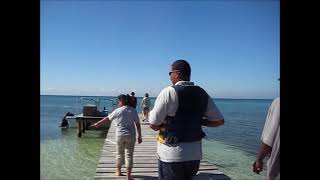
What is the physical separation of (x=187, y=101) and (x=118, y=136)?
3.38 meters

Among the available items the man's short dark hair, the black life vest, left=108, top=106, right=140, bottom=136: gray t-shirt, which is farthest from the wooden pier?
the man's short dark hair

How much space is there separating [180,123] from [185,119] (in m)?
0.06

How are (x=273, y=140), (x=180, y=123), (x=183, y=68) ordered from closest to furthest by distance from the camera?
(x=273, y=140), (x=180, y=123), (x=183, y=68)

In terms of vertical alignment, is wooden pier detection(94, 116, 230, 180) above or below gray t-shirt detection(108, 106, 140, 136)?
below

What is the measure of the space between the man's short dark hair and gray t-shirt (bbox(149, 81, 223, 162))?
80 millimetres

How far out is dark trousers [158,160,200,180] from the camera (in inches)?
131

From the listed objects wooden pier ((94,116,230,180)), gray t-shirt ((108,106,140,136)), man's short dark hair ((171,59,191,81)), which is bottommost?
wooden pier ((94,116,230,180))

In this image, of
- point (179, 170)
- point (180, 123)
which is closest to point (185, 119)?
point (180, 123)

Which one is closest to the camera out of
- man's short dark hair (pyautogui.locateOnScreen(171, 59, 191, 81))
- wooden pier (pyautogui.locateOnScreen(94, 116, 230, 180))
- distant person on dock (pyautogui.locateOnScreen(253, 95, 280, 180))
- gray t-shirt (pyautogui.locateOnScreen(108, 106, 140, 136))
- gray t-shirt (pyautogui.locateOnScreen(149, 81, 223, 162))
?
distant person on dock (pyautogui.locateOnScreen(253, 95, 280, 180))

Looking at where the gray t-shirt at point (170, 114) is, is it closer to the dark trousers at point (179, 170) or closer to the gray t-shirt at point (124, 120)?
the dark trousers at point (179, 170)

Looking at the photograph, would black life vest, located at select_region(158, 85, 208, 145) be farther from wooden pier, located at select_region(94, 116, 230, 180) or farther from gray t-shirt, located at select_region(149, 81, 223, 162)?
wooden pier, located at select_region(94, 116, 230, 180)

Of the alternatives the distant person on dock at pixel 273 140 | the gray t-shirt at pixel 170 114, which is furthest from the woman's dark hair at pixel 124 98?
the distant person on dock at pixel 273 140

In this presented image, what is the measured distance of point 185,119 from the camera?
10.8 ft

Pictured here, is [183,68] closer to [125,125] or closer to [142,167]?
[125,125]
